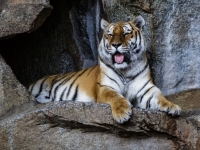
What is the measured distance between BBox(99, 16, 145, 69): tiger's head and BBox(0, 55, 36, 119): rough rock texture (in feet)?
2.48

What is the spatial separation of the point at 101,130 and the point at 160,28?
1.37 m

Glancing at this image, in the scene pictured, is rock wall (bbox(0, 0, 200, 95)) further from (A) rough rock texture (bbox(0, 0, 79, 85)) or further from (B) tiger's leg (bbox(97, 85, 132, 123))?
(B) tiger's leg (bbox(97, 85, 132, 123))

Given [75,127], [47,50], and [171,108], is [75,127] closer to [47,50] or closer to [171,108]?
[171,108]

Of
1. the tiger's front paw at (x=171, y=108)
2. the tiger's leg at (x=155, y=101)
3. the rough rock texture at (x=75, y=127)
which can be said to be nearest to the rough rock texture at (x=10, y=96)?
the rough rock texture at (x=75, y=127)

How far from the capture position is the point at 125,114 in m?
4.29

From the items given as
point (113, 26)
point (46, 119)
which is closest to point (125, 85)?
point (113, 26)

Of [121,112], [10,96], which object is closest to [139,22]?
[121,112]

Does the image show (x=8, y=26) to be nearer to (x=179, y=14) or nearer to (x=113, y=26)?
(x=113, y=26)

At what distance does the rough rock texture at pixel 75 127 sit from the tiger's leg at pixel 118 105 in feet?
0.22

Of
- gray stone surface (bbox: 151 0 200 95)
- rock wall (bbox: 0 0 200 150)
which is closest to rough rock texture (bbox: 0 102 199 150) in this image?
rock wall (bbox: 0 0 200 150)

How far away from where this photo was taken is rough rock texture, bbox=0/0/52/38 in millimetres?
4879

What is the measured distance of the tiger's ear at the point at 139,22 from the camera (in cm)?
509

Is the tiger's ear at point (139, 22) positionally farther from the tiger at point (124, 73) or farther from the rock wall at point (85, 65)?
the rock wall at point (85, 65)

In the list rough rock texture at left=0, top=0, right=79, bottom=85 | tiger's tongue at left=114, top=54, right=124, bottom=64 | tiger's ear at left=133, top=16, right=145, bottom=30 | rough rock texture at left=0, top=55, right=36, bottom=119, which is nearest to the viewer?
rough rock texture at left=0, top=55, right=36, bottom=119
